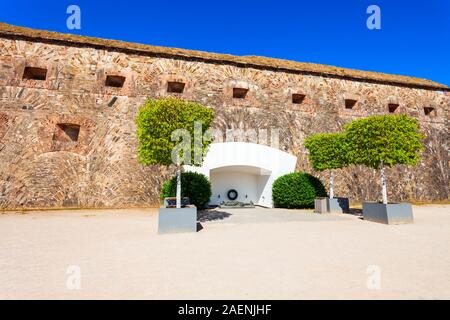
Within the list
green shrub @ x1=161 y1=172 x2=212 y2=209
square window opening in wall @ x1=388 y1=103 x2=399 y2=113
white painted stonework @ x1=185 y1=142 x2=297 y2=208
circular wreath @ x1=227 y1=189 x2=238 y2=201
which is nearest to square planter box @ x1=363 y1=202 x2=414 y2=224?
white painted stonework @ x1=185 y1=142 x2=297 y2=208

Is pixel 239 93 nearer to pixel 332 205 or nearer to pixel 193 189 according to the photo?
pixel 193 189

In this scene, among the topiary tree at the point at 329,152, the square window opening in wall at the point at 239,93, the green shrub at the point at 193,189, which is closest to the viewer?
the topiary tree at the point at 329,152

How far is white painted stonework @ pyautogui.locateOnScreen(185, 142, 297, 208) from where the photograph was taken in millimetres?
13688

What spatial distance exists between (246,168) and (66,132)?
10.3 meters

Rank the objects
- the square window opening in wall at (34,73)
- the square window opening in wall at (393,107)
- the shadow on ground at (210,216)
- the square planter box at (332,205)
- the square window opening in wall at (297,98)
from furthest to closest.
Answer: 1. the square window opening in wall at (393,107)
2. the square window opening in wall at (297,98)
3. the square window opening in wall at (34,73)
4. the square planter box at (332,205)
5. the shadow on ground at (210,216)

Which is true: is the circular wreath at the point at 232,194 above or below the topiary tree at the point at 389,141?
below

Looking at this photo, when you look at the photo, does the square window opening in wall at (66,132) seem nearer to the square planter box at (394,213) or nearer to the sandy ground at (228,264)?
the sandy ground at (228,264)

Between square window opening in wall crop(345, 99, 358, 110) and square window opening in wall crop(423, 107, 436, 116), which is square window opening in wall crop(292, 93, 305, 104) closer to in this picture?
square window opening in wall crop(345, 99, 358, 110)

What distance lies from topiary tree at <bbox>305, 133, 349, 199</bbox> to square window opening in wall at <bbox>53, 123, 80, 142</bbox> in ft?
41.1

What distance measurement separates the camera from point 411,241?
17.3 feet

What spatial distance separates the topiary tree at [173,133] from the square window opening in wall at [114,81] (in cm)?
813

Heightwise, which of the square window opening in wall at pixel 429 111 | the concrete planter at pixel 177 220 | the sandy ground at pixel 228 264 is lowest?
the sandy ground at pixel 228 264

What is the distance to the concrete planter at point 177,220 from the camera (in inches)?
260

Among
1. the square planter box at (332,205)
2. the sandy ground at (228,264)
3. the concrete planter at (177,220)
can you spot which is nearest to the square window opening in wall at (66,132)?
the sandy ground at (228,264)
